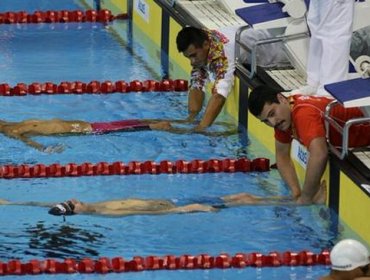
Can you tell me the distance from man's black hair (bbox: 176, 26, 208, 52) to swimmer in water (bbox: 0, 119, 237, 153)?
0.69 m

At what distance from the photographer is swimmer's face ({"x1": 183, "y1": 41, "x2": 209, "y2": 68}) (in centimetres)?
808

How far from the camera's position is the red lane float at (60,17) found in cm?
1167

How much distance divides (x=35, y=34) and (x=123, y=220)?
4.50 metres

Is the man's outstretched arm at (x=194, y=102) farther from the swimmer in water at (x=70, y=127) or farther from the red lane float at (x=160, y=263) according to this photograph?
the red lane float at (x=160, y=263)

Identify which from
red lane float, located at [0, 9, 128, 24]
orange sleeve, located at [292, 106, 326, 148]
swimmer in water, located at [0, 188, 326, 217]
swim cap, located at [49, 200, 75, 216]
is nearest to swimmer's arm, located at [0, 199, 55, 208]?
swimmer in water, located at [0, 188, 326, 217]

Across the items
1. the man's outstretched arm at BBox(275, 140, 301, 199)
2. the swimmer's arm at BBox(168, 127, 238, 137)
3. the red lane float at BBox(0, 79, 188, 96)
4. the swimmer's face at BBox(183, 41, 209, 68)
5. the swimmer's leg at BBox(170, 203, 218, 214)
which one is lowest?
the red lane float at BBox(0, 79, 188, 96)

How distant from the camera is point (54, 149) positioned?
821 centimetres

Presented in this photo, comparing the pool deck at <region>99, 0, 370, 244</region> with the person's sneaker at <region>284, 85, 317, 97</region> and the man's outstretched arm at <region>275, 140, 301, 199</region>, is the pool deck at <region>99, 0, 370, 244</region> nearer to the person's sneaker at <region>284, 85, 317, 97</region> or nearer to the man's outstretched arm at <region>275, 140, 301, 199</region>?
the man's outstretched arm at <region>275, 140, 301, 199</region>

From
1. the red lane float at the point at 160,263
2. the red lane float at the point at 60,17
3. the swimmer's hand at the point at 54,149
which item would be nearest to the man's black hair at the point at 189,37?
the swimmer's hand at the point at 54,149

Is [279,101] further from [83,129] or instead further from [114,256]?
[83,129]

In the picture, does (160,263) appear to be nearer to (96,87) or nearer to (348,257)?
(348,257)

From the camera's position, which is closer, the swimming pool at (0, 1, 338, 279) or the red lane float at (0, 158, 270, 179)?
the swimming pool at (0, 1, 338, 279)

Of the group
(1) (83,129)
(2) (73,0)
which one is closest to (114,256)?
(1) (83,129)

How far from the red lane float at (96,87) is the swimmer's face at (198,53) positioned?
47.7 inches
